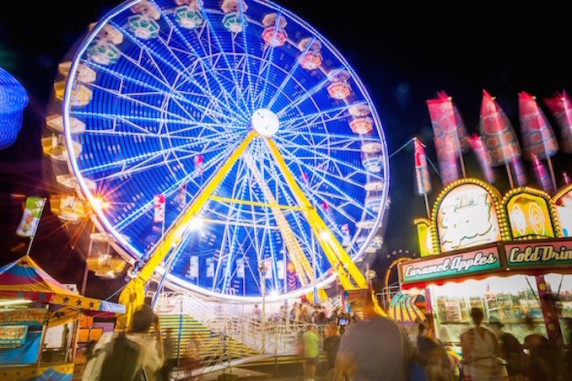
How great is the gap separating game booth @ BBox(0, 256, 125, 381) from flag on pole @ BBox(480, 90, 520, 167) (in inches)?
940

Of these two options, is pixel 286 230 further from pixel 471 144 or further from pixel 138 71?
pixel 471 144

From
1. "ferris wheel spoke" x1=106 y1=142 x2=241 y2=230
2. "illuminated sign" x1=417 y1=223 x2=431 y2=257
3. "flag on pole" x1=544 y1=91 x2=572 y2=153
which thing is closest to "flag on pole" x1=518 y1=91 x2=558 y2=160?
"flag on pole" x1=544 y1=91 x2=572 y2=153

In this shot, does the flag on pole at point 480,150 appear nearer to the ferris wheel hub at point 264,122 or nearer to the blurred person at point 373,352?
the ferris wheel hub at point 264,122

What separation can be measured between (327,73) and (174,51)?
25.5 feet

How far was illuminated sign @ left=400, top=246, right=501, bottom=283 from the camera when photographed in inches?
418

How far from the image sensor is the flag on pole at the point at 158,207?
1644 cm

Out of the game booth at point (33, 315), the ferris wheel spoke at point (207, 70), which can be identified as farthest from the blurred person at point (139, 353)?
the ferris wheel spoke at point (207, 70)

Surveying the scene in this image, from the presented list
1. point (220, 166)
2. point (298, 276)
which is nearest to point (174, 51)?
point (220, 166)

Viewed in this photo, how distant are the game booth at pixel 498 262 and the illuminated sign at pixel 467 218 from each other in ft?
0.11

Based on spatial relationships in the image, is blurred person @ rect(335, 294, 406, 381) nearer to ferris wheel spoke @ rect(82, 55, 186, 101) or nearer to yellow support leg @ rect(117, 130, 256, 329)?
yellow support leg @ rect(117, 130, 256, 329)

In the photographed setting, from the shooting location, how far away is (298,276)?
72.2 ft

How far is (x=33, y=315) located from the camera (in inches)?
444

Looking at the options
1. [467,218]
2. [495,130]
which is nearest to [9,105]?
[467,218]

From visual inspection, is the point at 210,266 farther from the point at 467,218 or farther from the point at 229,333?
the point at 467,218
